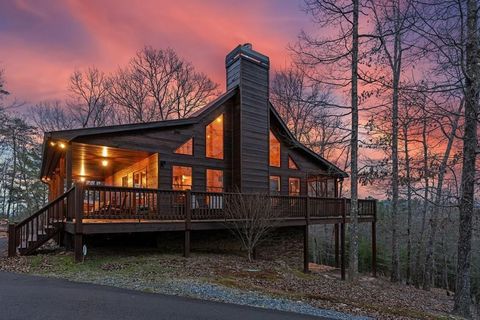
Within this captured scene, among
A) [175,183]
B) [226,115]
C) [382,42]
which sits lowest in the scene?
[175,183]

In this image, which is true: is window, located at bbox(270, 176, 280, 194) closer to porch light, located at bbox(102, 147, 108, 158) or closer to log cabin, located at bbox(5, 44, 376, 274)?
log cabin, located at bbox(5, 44, 376, 274)

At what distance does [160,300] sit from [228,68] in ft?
40.9

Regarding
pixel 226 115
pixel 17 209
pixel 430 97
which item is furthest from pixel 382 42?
pixel 17 209

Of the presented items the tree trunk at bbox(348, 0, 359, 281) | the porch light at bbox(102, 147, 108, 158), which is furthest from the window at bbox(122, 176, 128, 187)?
the tree trunk at bbox(348, 0, 359, 281)

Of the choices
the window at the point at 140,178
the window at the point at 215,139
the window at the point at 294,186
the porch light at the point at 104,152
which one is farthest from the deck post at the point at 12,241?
the window at the point at 294,186

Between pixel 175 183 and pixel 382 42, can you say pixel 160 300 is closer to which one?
pixel 175 183

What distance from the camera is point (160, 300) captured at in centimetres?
577

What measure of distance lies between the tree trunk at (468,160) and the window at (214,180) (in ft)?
29.0

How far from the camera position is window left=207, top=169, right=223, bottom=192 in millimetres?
14644

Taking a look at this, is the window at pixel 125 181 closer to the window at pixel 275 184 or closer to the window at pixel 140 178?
the window at pixel 140 178

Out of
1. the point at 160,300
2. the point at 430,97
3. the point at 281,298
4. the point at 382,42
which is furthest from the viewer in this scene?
the point at 382,42

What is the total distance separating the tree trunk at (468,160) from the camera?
7988mm

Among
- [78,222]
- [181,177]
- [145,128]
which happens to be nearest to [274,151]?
[181,177]

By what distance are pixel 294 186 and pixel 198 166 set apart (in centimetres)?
576
